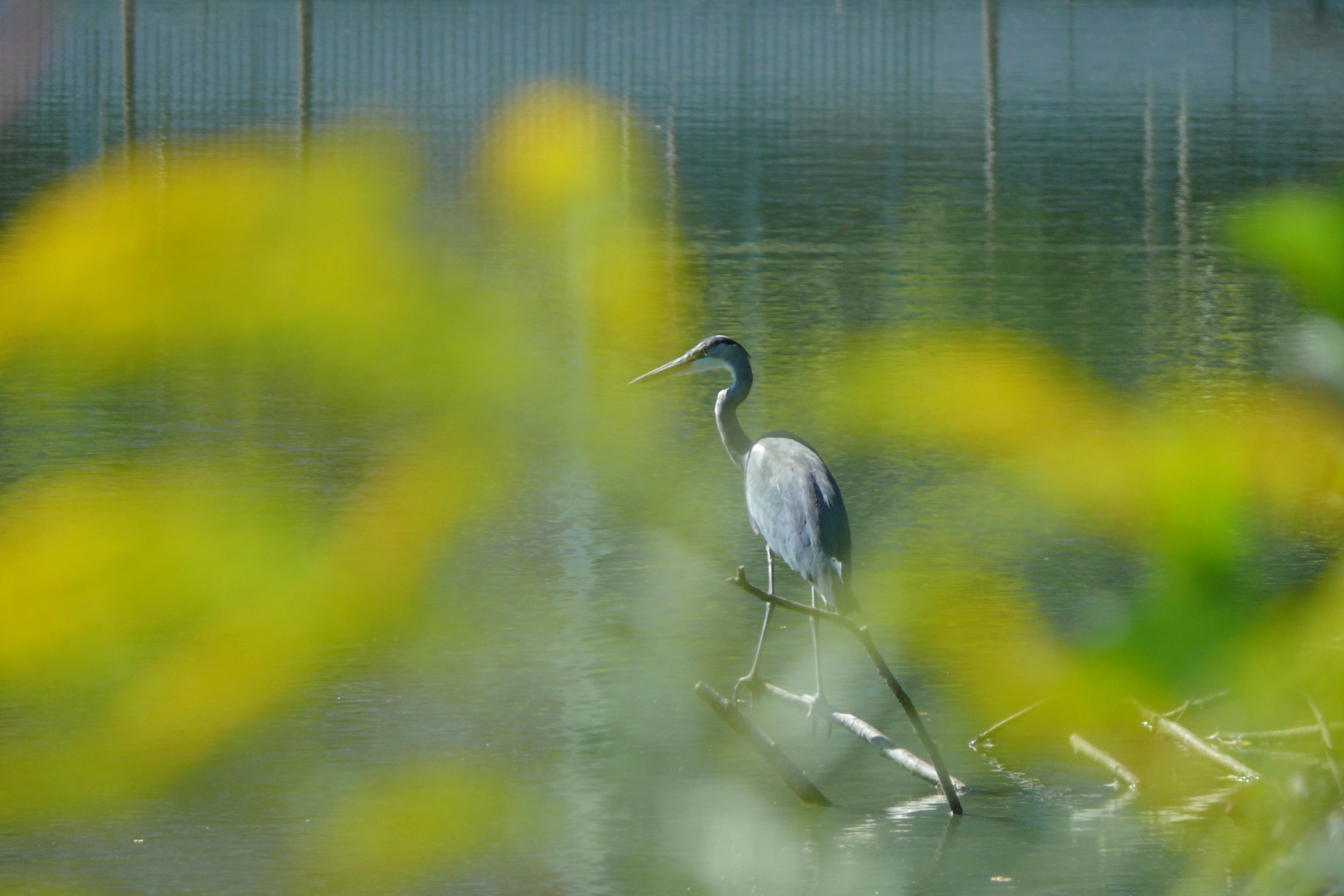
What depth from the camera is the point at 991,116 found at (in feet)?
88.6

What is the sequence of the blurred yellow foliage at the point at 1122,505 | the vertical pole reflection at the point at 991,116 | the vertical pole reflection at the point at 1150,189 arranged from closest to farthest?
the blurred yellow foliage at the point at 1122,505
the vertical pole reflection at the point at 1150,189
the vertical pole reflection at the point at 991,116

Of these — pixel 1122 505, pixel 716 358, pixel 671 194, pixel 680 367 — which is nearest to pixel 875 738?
pixel 716 358

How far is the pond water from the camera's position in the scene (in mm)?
5270

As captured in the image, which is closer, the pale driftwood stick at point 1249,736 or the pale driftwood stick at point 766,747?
the pale driftwood stick at point 1249,736

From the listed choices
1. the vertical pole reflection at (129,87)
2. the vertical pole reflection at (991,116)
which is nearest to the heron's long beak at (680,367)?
the vertical pole reflection at (991,116)

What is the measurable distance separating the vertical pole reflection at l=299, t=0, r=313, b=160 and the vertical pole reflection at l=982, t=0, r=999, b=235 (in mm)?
6930

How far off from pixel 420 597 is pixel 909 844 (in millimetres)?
2824

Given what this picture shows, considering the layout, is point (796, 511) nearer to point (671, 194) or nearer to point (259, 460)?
point (259, 460)

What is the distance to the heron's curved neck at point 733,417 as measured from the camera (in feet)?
23.7

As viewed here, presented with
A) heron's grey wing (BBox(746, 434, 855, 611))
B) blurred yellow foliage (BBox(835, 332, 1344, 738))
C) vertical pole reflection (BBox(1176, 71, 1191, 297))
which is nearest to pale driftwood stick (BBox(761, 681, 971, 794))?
heron's grey wing (BBox(746, 434, 855, 611))

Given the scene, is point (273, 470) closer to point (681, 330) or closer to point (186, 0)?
point (681, 330)

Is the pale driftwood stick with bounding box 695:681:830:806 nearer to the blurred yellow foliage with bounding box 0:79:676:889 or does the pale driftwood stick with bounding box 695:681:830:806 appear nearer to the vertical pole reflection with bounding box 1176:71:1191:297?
the blurred yellow foliage with bounding box 0:79:676:889

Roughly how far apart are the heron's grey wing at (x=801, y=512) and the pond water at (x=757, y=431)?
534 mm

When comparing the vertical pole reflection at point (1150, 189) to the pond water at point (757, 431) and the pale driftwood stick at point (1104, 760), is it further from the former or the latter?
the pale driftwood stick at point (1104, 760)
